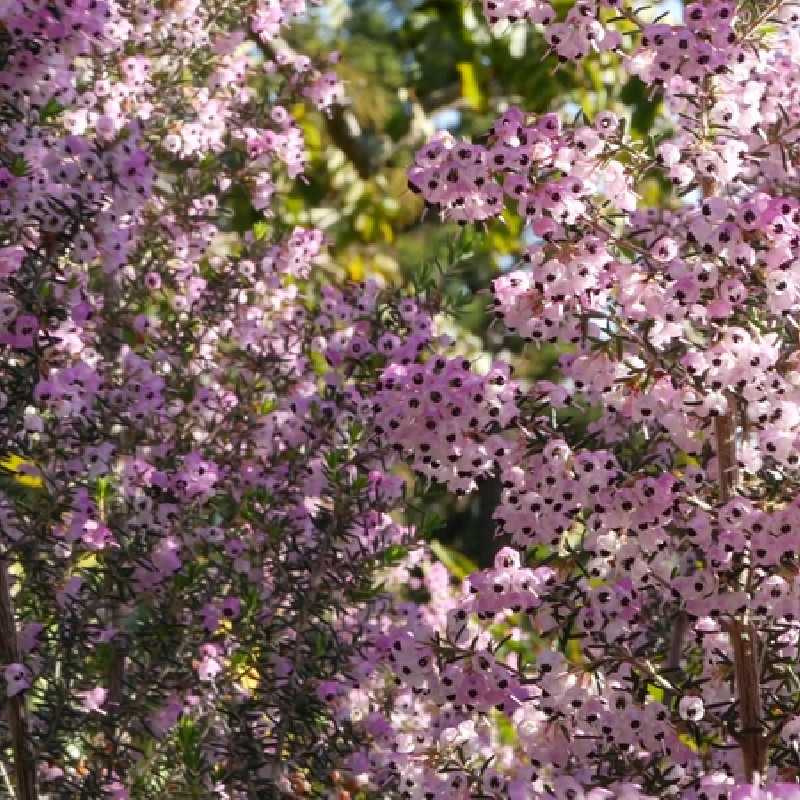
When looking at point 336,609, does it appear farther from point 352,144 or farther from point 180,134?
point 352,144

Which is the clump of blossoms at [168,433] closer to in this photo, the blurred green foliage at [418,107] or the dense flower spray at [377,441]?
the dense flower spray at [377,441]

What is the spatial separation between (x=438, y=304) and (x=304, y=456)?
2.19 ft

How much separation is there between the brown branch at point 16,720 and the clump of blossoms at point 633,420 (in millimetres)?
1237

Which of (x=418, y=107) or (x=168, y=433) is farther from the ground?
(x=418, y=107)

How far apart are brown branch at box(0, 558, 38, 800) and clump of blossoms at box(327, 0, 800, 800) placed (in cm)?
124

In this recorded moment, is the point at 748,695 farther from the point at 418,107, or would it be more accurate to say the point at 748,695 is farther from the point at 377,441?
the point at 418,107

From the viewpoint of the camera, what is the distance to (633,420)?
3.62 metres

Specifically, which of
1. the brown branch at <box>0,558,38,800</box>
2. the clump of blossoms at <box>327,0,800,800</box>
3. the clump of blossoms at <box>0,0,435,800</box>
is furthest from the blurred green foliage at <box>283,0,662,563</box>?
the clump of blossoms at <box>327,0,800,800</box>

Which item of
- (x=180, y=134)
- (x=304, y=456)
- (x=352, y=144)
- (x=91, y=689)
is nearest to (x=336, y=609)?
(x=304, y=456)

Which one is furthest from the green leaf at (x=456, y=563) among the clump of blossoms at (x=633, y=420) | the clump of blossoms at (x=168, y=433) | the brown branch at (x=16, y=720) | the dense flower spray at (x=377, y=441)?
the clump of blossoms at (x=633, y=420)

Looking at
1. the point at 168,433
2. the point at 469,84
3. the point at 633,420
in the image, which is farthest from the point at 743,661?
the point at 469,84

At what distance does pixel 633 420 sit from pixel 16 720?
80.0 inches

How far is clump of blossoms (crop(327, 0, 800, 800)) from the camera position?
3377 mm

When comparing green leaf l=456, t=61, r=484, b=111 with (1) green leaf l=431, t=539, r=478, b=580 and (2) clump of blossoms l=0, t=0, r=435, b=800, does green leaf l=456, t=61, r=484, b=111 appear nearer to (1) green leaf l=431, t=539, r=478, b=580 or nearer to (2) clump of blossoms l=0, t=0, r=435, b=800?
(1) green leaf l=431, t=539, r=478, b=580
